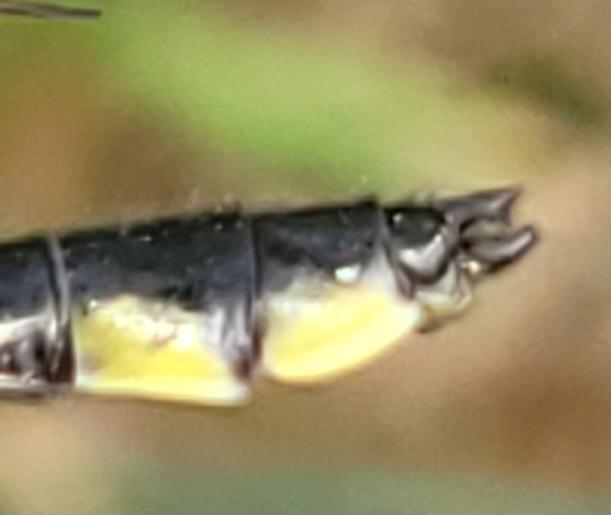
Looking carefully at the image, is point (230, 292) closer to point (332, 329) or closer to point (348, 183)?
point (332, 329)

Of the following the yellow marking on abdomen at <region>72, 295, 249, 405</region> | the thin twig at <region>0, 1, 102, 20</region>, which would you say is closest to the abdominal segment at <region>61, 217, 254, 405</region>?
the yellow marking on abdomen at <region>72, 295, 249, 405</region>

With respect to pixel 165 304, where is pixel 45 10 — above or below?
above

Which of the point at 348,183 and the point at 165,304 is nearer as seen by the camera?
the point at 165,304

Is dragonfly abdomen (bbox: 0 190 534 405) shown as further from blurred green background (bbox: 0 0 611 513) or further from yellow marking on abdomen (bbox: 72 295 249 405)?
blurred green background (bbox: 0 0 611 513)

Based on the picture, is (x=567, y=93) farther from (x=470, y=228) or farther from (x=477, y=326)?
(x=470, y=228)

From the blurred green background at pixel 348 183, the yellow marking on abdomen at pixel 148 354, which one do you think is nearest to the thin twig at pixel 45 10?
the blurred green background at pixel 348 183

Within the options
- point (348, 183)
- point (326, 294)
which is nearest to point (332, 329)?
point (326, 294)

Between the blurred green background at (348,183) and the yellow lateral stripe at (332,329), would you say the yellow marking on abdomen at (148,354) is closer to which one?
the yellow lateral stripe at (332,329)

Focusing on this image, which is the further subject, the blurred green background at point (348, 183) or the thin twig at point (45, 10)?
the blurred green background at point (348, 183)

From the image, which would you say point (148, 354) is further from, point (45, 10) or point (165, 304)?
point (45, 10)
